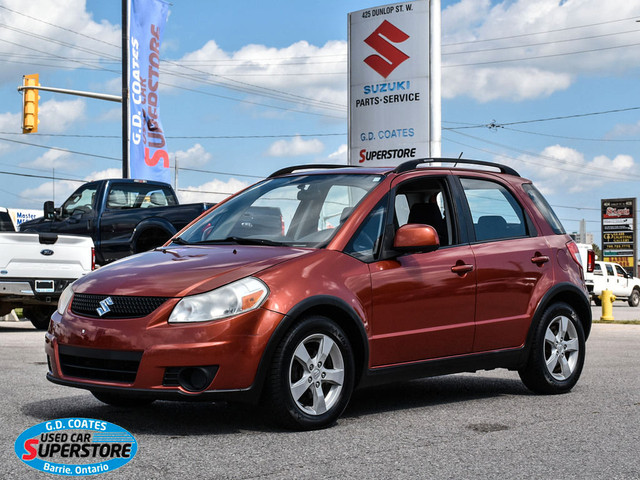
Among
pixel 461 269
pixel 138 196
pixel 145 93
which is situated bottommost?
pixel 461 269

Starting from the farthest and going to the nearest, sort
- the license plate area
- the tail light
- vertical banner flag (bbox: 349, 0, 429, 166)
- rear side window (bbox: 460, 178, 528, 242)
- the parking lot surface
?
vertical banner flag (bbox: 349, 0, 429, 166) < the license plate area < the tail light < rear side window (bbox: 460, 178, 528, 242) < the parking lot surface

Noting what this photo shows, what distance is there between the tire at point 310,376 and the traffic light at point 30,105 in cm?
2334

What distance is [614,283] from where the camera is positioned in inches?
1572

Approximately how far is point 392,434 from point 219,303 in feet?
4.44

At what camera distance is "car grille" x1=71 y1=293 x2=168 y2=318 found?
566 cm

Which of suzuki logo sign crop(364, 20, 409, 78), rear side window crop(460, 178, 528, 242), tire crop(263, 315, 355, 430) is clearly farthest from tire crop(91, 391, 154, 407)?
suzuki logo sign crop(364, 20, 409, 78)

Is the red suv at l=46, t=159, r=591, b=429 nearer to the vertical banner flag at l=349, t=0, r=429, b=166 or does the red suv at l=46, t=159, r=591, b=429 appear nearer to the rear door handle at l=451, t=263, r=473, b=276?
the rear door handle at l=451, t=263, r=473, b=276

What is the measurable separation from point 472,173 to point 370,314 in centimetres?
202

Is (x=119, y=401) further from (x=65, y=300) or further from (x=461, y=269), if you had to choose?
(x=461, y=269)

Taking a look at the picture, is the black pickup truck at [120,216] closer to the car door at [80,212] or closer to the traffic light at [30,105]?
the car door at [80,212]

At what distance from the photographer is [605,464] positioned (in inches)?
201

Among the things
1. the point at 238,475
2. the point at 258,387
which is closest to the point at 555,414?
the point at 258,387

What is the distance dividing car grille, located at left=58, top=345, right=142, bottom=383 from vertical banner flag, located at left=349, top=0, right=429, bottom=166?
53.3 feet

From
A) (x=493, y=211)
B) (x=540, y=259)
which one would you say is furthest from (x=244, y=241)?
(x=540, y=259)
